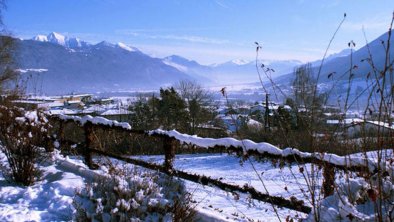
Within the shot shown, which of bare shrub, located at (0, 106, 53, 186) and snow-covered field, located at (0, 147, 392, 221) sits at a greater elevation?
bare shrub, located at (0, 106, 53, 186)

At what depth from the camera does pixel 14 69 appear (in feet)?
Answer: 100

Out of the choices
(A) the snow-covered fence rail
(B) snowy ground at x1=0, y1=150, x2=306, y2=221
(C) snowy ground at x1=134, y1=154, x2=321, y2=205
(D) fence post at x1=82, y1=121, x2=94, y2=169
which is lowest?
(C) snowy ground at x1=134, y1=154, x2=321, y2=205

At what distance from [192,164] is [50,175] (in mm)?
7887

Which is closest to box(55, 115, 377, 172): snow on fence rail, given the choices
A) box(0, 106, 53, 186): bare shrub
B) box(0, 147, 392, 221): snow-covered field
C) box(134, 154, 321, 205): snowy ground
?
box(0, 147, 392, 221): snow-covered field

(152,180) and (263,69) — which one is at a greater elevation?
(263,69)

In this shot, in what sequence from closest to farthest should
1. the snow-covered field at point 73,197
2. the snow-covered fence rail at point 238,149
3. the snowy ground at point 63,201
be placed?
the snow-covered field at point 73,197 < the snow-covered fence rail at point 238,149 < the snowy ground at point 63,201

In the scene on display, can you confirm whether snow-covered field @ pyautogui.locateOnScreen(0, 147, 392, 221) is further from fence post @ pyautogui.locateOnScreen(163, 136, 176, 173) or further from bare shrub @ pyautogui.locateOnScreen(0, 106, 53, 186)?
fence post @ pyautogui.locateOnScreen(163, 136, 176, 173)

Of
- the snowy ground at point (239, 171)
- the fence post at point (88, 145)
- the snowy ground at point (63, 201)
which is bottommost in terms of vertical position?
the snowy ground at point (239, 171)

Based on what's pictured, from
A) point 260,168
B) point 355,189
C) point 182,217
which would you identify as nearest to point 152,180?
point 182,217

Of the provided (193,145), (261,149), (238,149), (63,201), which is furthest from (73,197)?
(261,149)

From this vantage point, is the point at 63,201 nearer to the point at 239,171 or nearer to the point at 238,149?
the point at 238,149

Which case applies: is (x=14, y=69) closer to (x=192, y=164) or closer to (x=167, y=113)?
(x=167, y=113)

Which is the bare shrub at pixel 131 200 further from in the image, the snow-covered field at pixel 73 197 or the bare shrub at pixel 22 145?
the bare shrub at pixel 22 145

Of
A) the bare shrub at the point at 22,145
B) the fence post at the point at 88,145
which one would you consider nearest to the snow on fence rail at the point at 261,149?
the fence post at the point at 88,145
